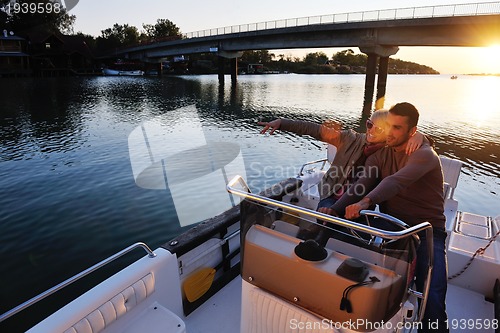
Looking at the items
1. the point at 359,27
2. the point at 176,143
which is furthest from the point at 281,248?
the point at 359,27

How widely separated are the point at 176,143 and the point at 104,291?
15.0m

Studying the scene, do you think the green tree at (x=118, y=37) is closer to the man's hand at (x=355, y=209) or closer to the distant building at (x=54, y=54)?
the distant building at (x=54, y=54)

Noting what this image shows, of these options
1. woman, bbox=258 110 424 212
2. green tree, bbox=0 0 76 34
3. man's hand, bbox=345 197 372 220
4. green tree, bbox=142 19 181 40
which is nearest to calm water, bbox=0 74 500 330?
woman, bbox=258 110 424 212

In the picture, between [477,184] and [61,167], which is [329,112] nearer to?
[477,184]

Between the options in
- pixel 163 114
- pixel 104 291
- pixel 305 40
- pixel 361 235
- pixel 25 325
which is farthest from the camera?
pixel 305 40

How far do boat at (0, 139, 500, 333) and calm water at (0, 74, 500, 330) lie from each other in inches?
164

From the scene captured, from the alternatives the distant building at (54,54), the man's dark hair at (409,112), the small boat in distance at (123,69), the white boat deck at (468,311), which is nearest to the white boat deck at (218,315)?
the white boat deck at (468,311)

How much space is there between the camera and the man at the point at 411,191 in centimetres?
271

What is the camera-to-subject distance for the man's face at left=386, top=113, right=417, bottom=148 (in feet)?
9.68

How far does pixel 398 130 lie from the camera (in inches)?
117

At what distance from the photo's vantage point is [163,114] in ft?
84.9

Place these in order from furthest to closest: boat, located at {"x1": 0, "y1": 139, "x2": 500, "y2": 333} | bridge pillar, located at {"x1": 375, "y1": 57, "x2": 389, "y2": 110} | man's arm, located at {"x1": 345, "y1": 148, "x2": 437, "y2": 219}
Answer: bridge pillar, located at {"x1": 375, "y1": 57, "x2": 389, "y2": 110} < man's arm, located at {"x1": 345, "y1": 148, "x2": 437, "y2": 219} < boat, located at {"x1": 0, "y1": 139, "x2": 500, "y2": 333}

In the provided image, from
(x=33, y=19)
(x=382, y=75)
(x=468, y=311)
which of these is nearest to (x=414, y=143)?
(x=468, y=311)

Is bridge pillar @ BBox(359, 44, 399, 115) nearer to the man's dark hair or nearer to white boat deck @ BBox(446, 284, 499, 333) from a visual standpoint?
white boat deck @ BBox(446, 284, 499, 333)
